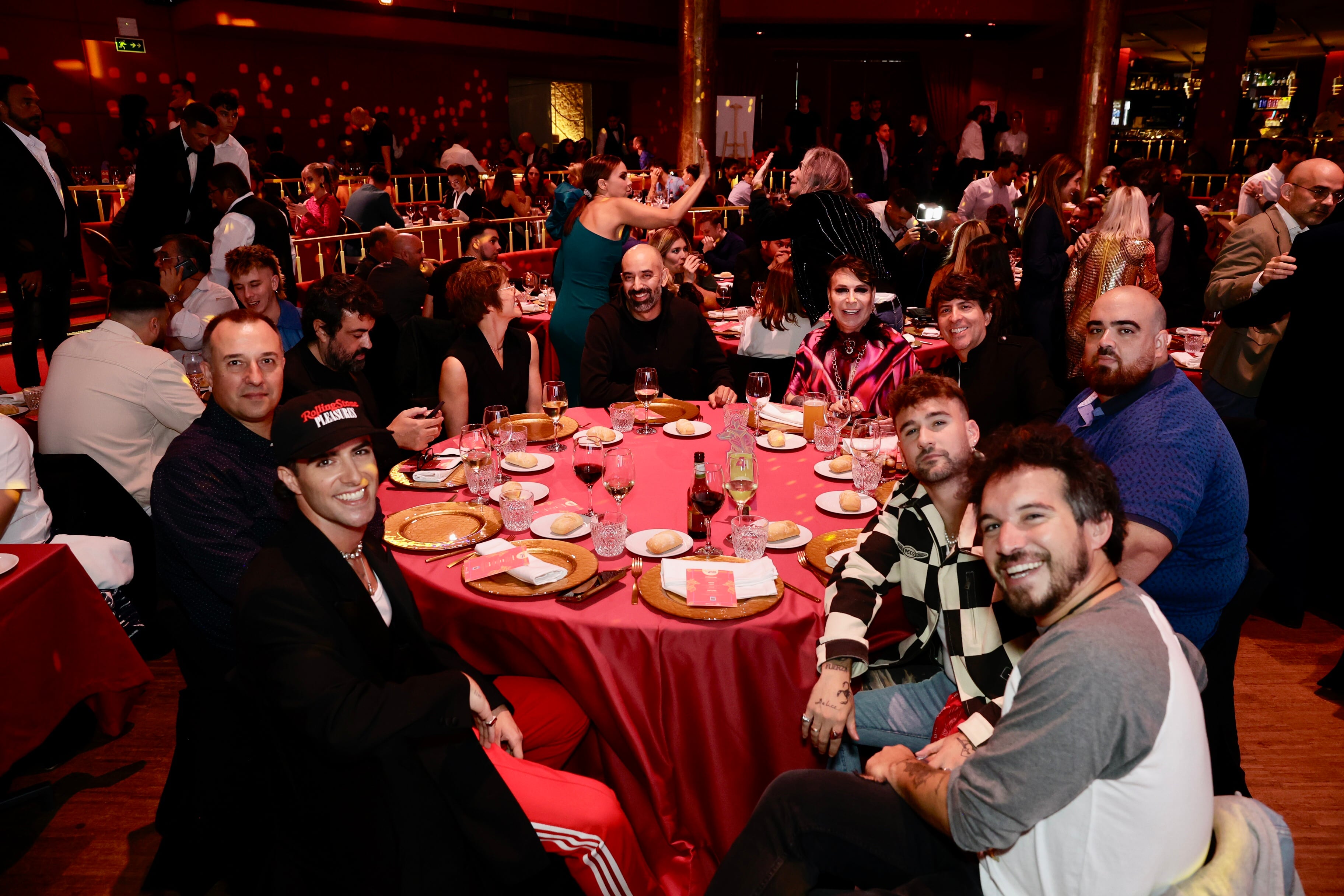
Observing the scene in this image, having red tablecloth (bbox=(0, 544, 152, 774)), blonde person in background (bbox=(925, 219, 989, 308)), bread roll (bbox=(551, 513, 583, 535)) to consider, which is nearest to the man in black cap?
bread roll (bbox=(551, 513, 583, 535))

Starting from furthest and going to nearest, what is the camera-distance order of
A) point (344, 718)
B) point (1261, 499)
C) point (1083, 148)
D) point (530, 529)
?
point (1083, 148) → point (1261, 499) → point (530, 529) → point (344, 718)

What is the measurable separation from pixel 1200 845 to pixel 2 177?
20.9ft

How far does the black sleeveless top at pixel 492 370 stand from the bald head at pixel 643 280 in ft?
1.74

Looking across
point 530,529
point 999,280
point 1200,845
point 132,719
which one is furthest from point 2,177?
point 1200,845

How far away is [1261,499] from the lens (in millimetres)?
2846

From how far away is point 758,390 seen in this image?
329 cm

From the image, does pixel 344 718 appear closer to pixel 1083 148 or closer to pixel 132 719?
pixel 132 719

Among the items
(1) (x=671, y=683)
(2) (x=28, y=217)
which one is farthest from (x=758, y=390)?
(2) (x=28, y=217)

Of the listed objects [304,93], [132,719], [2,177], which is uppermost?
[304,93]

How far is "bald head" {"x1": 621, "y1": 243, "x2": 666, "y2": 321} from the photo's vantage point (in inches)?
155

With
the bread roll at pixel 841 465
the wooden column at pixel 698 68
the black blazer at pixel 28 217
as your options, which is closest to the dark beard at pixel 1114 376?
the bread roll at pixel 841 465

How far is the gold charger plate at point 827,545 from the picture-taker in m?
2.22

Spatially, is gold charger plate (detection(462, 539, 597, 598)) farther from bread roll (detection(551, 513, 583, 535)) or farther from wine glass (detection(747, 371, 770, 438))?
wine glass (detection(747, 371, 770, 438))

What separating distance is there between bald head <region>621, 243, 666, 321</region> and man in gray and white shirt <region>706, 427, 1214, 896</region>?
8.18 ft
